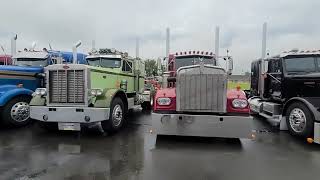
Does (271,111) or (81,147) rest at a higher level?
(271,111)

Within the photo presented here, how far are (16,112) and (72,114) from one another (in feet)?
7.62

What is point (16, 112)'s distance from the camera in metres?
8.67

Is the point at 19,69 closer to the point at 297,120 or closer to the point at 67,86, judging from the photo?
the point at 67,86

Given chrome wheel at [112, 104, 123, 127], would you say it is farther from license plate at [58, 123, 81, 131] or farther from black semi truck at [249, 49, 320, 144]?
black semi truck at [249, 49, 320, 144]

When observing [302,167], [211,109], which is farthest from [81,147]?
[302,167]

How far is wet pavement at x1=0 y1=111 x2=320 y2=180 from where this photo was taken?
489cm

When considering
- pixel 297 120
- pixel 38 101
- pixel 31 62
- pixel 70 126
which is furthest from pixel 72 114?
pixel 297 120

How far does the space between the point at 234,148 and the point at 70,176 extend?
364cm

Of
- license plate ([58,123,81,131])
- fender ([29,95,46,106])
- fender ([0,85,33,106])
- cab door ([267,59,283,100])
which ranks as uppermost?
cab door ([267,59,283,100])

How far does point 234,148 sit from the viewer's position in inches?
263

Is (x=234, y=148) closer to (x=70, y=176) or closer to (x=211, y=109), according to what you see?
(x=211, y=109)

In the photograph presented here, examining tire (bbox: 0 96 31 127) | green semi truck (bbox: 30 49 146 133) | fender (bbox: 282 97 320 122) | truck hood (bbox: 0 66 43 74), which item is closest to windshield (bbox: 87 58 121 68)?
green semi truck (bbox: 30 49 146 133)

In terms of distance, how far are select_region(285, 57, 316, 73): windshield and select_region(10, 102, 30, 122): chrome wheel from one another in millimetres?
7874

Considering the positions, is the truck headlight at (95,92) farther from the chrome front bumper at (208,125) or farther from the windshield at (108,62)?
the windshield at (108,62)
